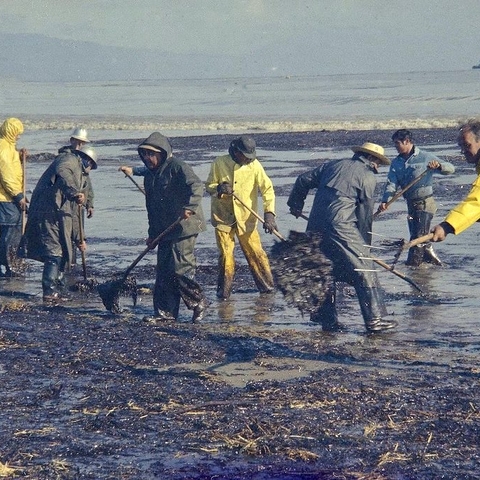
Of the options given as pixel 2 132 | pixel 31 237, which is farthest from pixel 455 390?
pixel 2 132

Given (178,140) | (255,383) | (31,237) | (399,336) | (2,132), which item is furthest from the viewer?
(178,140)

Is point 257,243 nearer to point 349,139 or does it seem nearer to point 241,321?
point 241,321

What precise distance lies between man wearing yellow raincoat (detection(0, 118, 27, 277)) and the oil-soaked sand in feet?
1.49

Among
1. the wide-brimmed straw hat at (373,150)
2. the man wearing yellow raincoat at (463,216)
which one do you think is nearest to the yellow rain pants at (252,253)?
the wide-brimmed straw hat at (373,150)

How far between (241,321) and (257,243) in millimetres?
1603

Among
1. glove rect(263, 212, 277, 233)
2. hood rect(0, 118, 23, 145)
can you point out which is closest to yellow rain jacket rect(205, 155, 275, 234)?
glove rect(263, 212, 277, 233)

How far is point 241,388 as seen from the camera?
7484mm

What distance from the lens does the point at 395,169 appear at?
1306 centimetres

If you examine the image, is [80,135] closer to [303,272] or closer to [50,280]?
[50,280]

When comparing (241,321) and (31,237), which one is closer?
(241,321)

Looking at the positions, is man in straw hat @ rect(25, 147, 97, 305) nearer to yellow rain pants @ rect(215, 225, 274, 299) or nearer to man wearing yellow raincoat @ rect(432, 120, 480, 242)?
yellow rain pants @ rect(215, 225, 274, 299)

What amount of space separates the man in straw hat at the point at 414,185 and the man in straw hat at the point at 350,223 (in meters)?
3.15

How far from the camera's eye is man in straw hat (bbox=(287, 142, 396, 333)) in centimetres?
942

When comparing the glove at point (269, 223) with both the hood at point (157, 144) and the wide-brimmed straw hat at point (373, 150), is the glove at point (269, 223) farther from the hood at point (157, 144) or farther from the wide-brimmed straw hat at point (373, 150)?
the wide-brimmed straw hat at point (373, 150)
